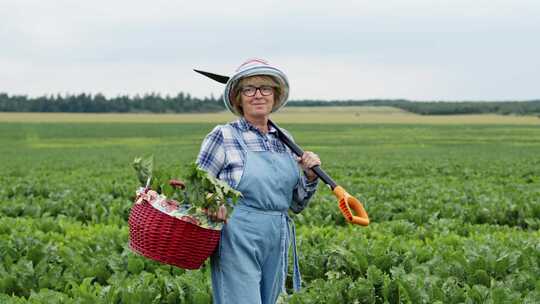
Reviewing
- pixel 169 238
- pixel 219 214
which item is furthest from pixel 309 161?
pixel 169 238

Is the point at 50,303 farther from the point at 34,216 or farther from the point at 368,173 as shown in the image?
the point at 368,173

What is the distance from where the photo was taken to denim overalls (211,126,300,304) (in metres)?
3.78

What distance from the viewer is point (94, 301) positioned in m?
4.73

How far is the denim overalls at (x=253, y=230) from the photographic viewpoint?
378 centimetres

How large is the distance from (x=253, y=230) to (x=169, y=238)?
1.58 ft

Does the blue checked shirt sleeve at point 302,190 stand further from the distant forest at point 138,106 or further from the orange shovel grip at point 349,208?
the distant forest at point 138,106

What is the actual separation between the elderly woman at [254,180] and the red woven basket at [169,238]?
149 millimetres

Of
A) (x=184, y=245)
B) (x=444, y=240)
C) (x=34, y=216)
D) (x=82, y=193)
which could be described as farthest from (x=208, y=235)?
(x=82, y=193)

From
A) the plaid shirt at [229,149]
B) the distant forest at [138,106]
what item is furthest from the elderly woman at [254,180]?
the distant forest at [138,106]

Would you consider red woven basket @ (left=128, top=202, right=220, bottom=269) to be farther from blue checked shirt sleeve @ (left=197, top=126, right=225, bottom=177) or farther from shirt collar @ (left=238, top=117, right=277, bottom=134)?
shirt collar @ (left=238, top=117, right=277, bottom=134)

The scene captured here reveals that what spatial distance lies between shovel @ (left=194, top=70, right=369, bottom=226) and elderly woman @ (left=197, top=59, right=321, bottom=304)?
45 mm

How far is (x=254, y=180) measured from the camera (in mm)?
3787

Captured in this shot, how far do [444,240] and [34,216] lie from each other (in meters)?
6.56

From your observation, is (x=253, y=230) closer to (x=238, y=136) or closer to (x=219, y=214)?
(x=219, y=214)
